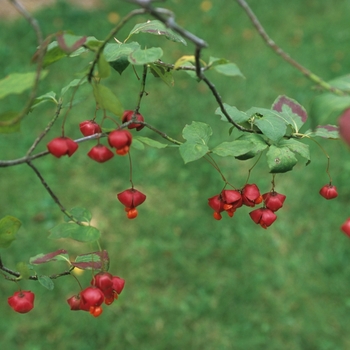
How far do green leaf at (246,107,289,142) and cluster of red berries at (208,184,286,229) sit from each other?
12 cm

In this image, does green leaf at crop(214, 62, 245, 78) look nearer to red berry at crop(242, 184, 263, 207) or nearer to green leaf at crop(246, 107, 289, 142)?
green leaf at crop(246, 107, 289, 142)

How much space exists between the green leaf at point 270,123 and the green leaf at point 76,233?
13.0 inches

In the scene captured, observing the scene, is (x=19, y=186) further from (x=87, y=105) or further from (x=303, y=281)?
(x=303, y=281)

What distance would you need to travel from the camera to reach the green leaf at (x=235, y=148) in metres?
0.90

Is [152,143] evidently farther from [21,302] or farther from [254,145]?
[21,302]

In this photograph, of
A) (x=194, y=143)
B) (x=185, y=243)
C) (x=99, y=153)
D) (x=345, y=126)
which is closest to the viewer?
(x=345, y=126)

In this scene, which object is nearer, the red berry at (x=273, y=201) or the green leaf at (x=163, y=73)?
the green leaf at (x=163, y=73)

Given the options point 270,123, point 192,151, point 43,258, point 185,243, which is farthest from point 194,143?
point 185,243

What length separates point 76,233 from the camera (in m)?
0.83

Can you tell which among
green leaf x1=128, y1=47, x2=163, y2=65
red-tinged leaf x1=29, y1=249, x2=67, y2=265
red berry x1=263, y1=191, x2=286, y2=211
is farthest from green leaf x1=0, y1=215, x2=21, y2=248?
red berry x1=263, y1=191, x2=286, y2=211

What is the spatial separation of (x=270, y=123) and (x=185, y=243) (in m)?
1.79

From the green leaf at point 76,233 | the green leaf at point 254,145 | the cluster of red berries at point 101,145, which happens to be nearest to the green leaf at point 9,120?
the cluster of red berries at point 101,145

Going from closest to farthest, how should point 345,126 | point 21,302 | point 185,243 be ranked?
point 345,126, point 21,302, point 185,243

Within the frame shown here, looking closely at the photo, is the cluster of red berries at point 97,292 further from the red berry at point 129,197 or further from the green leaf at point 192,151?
the green leaf at point 192,151
